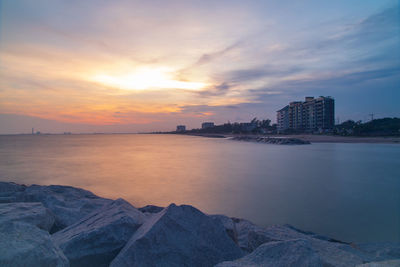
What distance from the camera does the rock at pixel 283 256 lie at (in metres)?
2.15

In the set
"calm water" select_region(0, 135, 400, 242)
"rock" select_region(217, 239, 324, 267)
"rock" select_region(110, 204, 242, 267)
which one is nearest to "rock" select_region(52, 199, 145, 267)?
"rock" select_region(110, 204, 242, 267)

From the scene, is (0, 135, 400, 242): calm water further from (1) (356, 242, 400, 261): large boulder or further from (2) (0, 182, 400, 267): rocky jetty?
(2) (0, 182, 400, 267): rocky jetty

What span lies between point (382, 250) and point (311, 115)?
327 feet

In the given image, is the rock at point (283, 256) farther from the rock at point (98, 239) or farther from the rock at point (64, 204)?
the rock at point (64, 204)

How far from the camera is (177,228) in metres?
2.73

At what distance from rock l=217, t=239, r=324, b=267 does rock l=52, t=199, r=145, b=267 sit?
1379 millimetres

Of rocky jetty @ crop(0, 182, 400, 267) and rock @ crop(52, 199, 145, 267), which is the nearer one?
rocky jetty @ crop(0, 182, 400, 267)

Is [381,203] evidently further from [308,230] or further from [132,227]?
[132,227]

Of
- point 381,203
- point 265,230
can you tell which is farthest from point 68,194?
point 381,203

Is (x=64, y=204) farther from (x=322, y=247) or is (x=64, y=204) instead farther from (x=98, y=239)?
(x=322, y=247)

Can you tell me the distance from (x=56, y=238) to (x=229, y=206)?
16.3ft

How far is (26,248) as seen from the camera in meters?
1.88

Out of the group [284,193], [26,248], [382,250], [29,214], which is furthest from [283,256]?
[284,193]

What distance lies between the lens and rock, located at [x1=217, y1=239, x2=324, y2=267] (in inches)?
84.5
